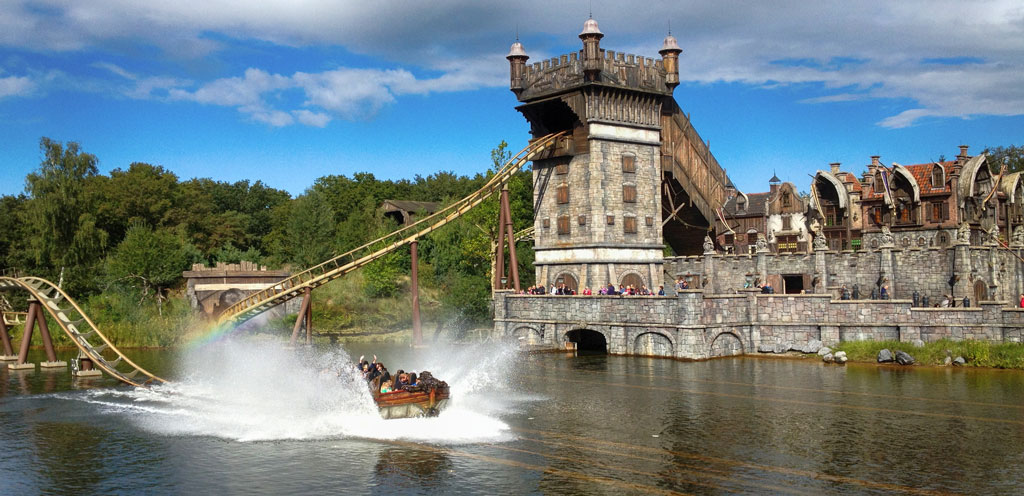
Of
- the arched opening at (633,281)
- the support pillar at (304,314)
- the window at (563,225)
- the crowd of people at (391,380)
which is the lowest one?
the crowd of people at (391,380)

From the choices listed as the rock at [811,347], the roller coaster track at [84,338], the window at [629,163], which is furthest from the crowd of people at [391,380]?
the window at [629,163]

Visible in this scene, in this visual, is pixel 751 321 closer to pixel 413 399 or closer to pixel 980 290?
pixel 980 290

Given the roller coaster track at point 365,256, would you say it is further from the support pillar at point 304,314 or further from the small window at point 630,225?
the small window at point 630,225

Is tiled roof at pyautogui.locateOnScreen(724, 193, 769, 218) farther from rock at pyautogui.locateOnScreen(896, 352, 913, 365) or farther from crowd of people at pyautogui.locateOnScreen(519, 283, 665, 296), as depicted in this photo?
rock at pyautogui.locateOnScreen(896, 352, 913, 365)

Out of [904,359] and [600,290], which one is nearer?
[904,359]

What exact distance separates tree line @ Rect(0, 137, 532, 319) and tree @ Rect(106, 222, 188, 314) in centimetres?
7

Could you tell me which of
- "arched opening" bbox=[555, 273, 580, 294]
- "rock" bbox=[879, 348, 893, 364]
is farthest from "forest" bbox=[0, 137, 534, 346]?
"rock" bbox=[879, 348, 893, 364]

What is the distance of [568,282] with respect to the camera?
5028 cm

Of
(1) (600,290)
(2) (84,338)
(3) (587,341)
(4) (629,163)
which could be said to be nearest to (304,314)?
(2) (84,338)

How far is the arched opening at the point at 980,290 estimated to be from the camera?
4316 centimetres

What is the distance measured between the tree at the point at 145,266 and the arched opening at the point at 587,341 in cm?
2930

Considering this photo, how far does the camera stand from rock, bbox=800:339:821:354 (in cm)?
4009

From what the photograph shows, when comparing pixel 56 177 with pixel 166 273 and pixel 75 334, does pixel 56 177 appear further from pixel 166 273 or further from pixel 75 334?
pixel 75 334

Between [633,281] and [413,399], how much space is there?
2568 cm
